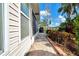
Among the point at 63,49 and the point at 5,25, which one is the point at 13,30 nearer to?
the point at 5,25

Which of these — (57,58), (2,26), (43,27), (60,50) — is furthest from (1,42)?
(60,50)

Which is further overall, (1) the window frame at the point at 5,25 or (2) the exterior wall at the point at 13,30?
(2) the exterior wall at the point at 13,30

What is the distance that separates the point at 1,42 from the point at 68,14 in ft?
6.31

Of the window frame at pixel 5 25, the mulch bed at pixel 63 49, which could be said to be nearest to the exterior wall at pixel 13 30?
the window frame at pixel 5 25

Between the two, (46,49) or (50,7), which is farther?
(46,49)

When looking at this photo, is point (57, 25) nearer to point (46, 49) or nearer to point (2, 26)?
point (46, 49)

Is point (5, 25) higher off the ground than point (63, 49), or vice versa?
point (5, 25)

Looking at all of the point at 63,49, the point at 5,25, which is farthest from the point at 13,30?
the point at 63,49

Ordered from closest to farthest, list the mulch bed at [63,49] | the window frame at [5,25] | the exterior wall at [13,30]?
the window frame at [5,25]
the exterior wall at [13,30]
the mulch bed at [63,49]

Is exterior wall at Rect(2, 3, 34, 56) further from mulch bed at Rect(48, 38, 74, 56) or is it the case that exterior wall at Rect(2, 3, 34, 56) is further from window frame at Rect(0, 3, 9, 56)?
mulch bed at Rect(48, 38, 74, 56)

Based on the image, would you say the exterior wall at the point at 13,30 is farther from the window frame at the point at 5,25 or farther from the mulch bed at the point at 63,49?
the mulch bed at the point at 63,49

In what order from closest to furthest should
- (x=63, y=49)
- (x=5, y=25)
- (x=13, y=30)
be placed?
1. (x=5, y=25)
2. (x=13, y=30)
3. (x=63, y=49)

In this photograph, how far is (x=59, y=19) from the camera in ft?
11.2

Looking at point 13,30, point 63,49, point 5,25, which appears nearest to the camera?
point 5,25
